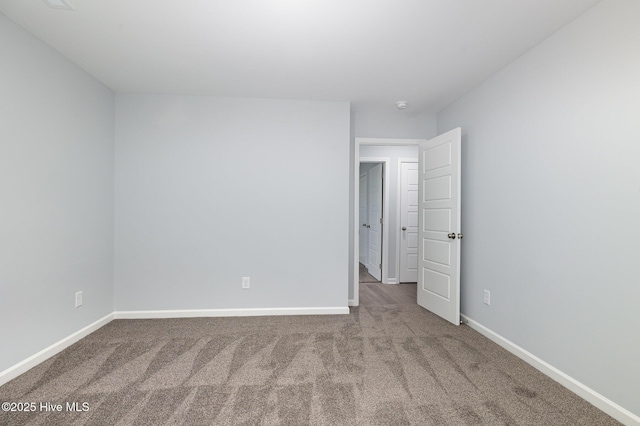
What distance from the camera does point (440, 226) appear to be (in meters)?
3.43

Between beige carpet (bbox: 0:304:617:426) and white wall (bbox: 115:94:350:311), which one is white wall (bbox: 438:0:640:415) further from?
white wall (bbox: 115:94:350:311)

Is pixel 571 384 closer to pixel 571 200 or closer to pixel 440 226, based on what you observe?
pixel 571 200

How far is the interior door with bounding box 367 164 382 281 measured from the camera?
5.40 metres

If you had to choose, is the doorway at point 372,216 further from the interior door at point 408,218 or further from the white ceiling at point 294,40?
the white ceiling at point 294,40

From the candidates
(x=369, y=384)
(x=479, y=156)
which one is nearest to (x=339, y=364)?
(x=369, y=384)

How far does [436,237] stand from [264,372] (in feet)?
7.82

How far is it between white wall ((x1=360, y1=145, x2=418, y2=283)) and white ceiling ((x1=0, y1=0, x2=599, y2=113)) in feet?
6.34

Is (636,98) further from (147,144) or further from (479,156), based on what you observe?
(147,144)

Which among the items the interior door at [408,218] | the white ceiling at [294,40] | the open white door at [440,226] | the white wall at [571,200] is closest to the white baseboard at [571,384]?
the white wall at [571,200]

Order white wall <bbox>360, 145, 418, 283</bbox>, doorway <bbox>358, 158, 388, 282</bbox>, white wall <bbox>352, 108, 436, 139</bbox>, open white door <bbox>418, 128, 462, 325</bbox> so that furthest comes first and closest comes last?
doorway <bbox>358, 158, 388, 282</bbox>, white wall <bbox>360, 145, 418, 283</bbox>, white wall <bbox>352, 108, 436, 139</bbox>, open white door <bbox>418, 128, 462, 325</bbox>

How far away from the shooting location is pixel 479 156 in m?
3.09

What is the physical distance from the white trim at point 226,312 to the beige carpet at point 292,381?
32 centimetres

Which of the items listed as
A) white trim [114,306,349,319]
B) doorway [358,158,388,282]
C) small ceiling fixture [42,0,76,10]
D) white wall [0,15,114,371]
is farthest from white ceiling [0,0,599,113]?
white trim [114,306,349,319]

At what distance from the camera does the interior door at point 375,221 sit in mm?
5402
